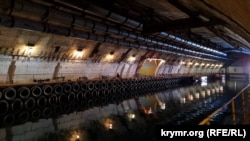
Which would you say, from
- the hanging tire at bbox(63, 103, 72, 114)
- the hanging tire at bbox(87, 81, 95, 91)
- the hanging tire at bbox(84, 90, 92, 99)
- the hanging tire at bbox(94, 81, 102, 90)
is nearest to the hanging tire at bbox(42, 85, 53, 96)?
the hanging tire at bbox(63, 103, 72, 114)

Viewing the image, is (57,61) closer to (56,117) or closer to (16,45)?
(16,45)

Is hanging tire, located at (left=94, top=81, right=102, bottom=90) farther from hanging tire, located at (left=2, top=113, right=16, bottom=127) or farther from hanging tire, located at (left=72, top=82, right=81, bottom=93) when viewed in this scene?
hanging tire, located at (left=2, top=113, right=16, bottom=127)

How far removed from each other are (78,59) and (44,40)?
340 cm

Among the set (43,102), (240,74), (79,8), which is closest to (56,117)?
(43,102)

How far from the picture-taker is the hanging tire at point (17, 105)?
36.2 feet

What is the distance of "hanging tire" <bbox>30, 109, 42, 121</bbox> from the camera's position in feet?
32.5

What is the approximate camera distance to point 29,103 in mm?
11812

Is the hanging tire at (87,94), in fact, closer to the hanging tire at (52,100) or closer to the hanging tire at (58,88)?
the hanging tire at (58,88)

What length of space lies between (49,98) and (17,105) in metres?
1.77

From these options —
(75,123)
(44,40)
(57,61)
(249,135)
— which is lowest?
(75,123)

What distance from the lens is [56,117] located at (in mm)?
10227

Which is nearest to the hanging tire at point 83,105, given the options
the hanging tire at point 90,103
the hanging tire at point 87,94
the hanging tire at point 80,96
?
the hanging tire at point 90,103

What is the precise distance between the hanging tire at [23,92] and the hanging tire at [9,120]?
1.41m

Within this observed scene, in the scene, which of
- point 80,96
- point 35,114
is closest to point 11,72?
point 35,114
